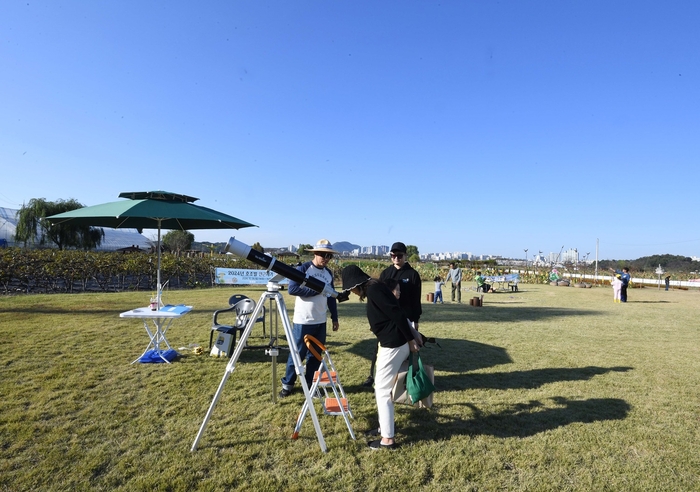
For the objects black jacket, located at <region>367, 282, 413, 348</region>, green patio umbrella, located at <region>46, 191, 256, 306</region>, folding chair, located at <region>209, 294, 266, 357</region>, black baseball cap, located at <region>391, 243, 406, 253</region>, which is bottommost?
folding chair, located at <region>209, 294, 266, 357</region>

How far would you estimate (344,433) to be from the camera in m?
3.69

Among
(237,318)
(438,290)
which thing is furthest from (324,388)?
(438,290)

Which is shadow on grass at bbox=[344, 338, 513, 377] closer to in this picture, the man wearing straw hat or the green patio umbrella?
the man wearing straw hat

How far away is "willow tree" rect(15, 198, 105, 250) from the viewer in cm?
3053

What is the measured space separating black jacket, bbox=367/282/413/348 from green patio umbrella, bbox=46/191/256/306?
3818mm

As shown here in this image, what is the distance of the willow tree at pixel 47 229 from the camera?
30531 mm

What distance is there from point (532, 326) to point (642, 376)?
4297mm

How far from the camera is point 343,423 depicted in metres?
3.95

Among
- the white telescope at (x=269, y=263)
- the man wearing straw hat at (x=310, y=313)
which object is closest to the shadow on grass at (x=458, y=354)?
the man wearing straw hat at (x=310, y=313)

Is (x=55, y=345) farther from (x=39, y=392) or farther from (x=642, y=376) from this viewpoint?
(x=642, y=376)

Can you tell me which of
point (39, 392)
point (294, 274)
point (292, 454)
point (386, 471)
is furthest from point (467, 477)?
point (39, 392)

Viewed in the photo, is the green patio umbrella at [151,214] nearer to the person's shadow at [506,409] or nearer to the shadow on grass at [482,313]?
the person's shadow at [506,409]

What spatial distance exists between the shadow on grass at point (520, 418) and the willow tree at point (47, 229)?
35.4m

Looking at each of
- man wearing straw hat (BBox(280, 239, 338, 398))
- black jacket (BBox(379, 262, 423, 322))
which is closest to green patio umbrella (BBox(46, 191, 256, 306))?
man wearing straw hat (BBox(280, 239, 338, 398))
